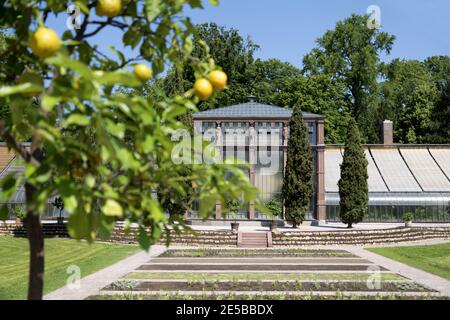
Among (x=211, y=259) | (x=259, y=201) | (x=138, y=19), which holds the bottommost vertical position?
(x=211, y=259)

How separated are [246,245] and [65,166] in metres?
26.2

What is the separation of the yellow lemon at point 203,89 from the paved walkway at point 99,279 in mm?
10715

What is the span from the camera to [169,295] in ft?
41.6

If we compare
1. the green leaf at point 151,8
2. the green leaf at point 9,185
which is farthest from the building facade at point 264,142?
the green leaf at point 9,185

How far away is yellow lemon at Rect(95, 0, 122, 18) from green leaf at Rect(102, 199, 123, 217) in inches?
43.5

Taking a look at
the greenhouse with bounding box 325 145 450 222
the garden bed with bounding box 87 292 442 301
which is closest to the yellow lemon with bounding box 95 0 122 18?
the garden bed with bounding box 87 292 442 301

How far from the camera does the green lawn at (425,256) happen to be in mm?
19388

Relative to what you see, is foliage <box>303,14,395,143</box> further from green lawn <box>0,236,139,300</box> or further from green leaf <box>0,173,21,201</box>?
green leaf <box>0,173,21,201</box>

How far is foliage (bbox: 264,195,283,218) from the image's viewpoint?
33531 millimetres

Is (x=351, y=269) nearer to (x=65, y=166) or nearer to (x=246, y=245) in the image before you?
(x=246, y=245)

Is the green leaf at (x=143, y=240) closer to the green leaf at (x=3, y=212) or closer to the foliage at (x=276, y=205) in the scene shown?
the green leaf at (x=3, y=212)

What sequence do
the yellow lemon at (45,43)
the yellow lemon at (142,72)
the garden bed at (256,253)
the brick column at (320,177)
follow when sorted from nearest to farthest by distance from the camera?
the yellow lemon at (45,43)
the yellow lemon at (142,72)
the garden bed at (256,253)
the brick column at (320,177)

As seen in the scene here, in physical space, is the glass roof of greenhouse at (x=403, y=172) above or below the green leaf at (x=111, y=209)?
above
